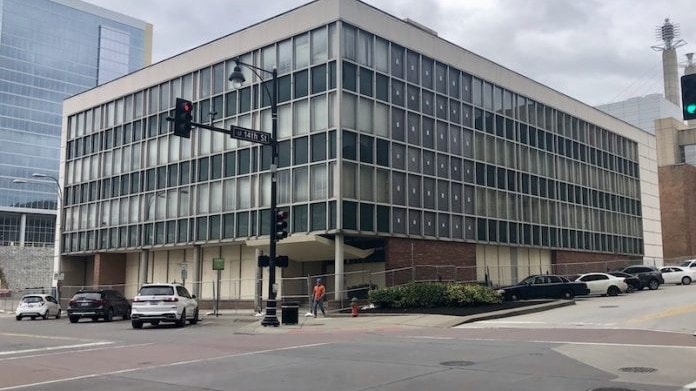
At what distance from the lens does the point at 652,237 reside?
58219 millimetres

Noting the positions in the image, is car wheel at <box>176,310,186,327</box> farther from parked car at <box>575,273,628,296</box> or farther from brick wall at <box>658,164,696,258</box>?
brick wall at <box>658,164,696,258</box>

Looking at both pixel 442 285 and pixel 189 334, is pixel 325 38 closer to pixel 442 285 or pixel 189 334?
pixel 442 285

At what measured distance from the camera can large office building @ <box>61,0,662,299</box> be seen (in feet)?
108

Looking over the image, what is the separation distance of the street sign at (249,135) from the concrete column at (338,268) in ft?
25.8

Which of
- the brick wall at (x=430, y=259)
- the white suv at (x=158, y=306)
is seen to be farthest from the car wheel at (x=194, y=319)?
the brick wall at (x=430, y=259)

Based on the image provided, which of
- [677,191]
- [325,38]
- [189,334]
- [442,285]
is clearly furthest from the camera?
[677,191]

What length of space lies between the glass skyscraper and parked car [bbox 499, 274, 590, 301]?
10872 centimetres

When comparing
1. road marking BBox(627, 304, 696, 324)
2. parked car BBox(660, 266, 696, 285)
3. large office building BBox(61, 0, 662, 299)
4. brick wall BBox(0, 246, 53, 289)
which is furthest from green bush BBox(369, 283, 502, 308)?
brick wall BBox(0, 246, 53, 289)

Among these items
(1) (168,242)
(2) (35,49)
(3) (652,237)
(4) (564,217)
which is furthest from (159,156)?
(2) (35,49)

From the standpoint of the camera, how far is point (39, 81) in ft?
445

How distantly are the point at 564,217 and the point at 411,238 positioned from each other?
17.1m

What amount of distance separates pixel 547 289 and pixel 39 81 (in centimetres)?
12733

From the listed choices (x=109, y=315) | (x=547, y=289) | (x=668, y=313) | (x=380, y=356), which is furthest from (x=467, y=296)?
(x=109, y=315)

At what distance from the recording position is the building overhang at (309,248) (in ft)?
105
